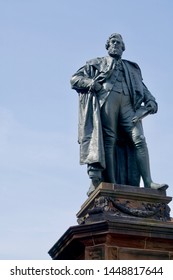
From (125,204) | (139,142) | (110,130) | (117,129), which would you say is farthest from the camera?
(117,129)

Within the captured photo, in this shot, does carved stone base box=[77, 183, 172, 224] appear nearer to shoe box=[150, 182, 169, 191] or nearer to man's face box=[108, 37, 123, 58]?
shoe box=[150, 182, 169, 191]

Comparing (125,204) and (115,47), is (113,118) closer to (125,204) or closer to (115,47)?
(115,47)

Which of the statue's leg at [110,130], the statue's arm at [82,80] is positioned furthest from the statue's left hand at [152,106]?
the statue's arm at [82,80]

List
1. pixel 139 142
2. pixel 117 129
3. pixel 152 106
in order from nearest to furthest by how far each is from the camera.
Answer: pixel 139 142, pixel 117 129, pixel 152 106

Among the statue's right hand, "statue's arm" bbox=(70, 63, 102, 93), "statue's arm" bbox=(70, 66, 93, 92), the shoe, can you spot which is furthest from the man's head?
the shoe

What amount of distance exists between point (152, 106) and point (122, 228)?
12.3 ft

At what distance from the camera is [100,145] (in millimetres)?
15172

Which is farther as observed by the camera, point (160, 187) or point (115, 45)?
point (115, 45)

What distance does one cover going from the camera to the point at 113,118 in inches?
616

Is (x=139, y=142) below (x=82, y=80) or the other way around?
below

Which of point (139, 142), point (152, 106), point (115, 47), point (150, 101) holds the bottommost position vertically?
point (139, 142)

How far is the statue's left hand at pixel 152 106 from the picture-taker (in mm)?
16062

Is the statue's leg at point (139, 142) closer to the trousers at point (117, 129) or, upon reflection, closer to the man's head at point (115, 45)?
the trousers at point (117, 129)

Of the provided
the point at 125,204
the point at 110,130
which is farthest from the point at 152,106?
the point at 125,204
